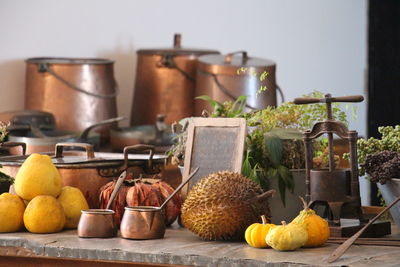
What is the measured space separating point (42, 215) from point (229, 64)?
3.21 m

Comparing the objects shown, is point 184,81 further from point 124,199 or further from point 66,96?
point 124,199

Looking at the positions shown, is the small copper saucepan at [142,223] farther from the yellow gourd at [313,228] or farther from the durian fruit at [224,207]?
the yellow gourd at [313,228]

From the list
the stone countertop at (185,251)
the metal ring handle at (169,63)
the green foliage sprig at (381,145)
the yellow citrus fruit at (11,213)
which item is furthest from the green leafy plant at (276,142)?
the metal ring handle at (169,63)

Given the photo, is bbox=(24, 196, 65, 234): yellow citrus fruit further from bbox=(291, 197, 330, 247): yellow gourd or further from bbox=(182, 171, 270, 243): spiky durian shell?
bbox=(291, 197, 330, 247): yellow gourd

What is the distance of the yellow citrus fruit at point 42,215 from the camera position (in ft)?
8.90

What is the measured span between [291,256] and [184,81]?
12.7 ft

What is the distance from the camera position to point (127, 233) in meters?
2.63

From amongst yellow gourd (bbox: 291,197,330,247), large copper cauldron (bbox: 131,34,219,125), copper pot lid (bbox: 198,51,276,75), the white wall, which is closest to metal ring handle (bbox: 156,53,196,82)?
large copper cauldron (bbox: 131,34,219,125)

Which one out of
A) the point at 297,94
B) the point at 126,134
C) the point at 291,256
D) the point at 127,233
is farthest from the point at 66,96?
the point at 291,256

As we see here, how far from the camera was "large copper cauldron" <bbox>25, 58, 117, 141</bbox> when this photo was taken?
19.3ft

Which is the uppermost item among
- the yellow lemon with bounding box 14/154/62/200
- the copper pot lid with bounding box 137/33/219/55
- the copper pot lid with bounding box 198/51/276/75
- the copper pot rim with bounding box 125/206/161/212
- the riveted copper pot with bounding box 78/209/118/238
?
the copper pot lid with bounding box 137/33/219/55

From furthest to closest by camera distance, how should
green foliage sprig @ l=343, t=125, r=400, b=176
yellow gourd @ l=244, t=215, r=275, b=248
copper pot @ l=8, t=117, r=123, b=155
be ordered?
copper pot @ l=8, t=117, r=123, b=155 → green foliage sprig @ l=343, t=125, r=400, b=176 → yellow gourd @ l=244, t=215, r=275, b=248

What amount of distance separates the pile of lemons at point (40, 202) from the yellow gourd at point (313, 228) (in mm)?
691

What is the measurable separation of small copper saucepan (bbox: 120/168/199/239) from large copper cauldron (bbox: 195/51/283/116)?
3.05m
